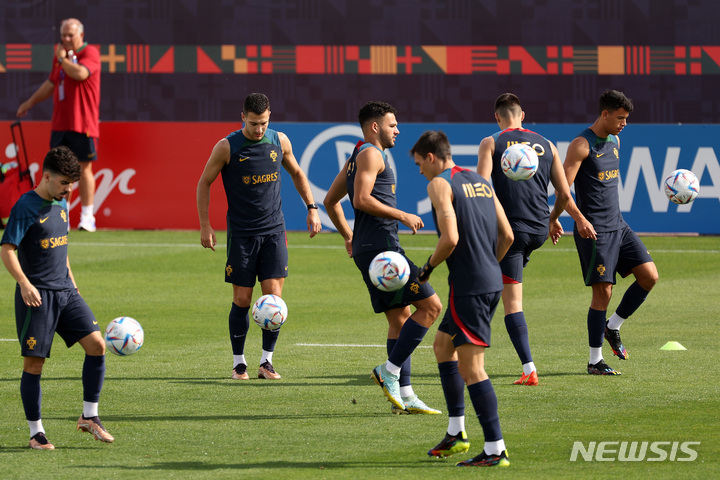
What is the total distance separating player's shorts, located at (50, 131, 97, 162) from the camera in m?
18.9

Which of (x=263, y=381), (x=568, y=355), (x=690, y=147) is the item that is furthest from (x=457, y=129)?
(x=263, y=381)

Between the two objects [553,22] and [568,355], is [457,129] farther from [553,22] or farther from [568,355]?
[568,355]

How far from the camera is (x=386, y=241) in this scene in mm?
8305

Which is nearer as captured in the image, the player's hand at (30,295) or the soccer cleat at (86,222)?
the player's hand at (30,295)

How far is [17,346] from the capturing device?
10.8m

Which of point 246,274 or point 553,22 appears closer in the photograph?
point 246,274

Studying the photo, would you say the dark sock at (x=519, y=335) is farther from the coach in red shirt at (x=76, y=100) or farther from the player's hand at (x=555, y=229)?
the coach in red shirt at (x=76, y=100)

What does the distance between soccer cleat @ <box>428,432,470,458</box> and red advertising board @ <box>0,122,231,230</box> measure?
1347 cm

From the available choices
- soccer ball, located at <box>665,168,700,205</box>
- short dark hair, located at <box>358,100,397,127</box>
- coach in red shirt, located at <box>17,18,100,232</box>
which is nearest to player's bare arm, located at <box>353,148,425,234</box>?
short dark hair, located at <box>358,100,397,127</box>

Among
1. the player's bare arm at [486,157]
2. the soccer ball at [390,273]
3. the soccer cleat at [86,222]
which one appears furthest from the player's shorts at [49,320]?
the soccer cleat at [86,222]

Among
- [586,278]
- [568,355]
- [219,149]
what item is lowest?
[568,355]

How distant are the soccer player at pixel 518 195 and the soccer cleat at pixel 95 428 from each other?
3.33 meters

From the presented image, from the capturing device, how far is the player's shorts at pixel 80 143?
62.0ft

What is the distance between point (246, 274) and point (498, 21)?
1449 centimetres
